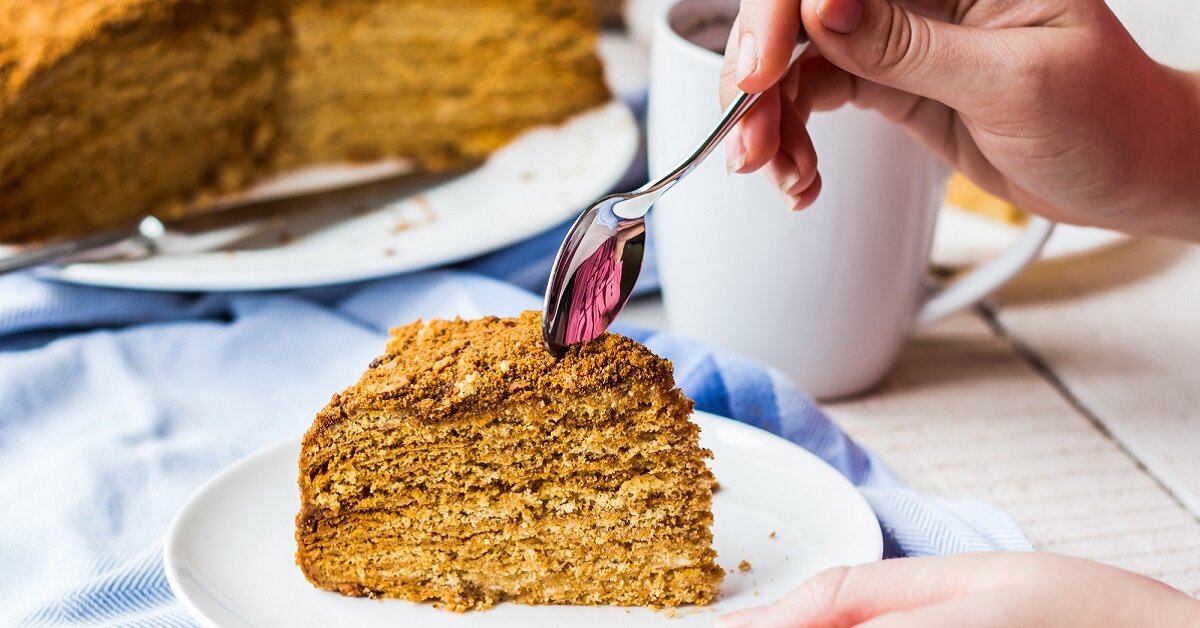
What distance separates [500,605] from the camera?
1.35m

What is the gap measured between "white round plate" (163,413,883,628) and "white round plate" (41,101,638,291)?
1.91ft

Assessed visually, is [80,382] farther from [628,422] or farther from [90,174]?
[628,422]

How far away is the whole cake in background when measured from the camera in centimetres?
229

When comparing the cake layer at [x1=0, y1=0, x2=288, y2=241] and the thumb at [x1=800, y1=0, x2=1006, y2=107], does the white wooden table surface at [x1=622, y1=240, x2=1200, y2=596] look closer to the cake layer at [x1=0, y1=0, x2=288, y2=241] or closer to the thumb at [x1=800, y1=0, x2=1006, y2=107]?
the thumb at [x1=800, y1=0, x2=1006, y2=107]

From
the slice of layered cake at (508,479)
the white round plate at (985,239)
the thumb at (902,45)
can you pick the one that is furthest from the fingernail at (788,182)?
the white round plate at (985,239)

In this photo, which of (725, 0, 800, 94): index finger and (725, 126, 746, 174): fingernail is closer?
(725, 0, 800, 94): index finger

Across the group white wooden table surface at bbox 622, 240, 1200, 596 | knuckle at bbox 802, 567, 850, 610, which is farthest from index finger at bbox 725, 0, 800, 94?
white wooden table surface at bbox 622, 240, 1200, 596

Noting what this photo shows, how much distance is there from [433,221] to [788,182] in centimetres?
92

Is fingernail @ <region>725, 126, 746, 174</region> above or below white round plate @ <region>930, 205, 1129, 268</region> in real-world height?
above

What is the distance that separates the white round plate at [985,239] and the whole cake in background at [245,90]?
2.73 feet

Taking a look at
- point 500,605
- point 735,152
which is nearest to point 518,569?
point 500,605

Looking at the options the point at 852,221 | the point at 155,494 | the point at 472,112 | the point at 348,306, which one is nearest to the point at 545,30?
the point at 472,112

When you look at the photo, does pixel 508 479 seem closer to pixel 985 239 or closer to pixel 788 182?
pixel 788 182

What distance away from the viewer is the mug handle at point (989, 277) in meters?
1.83
